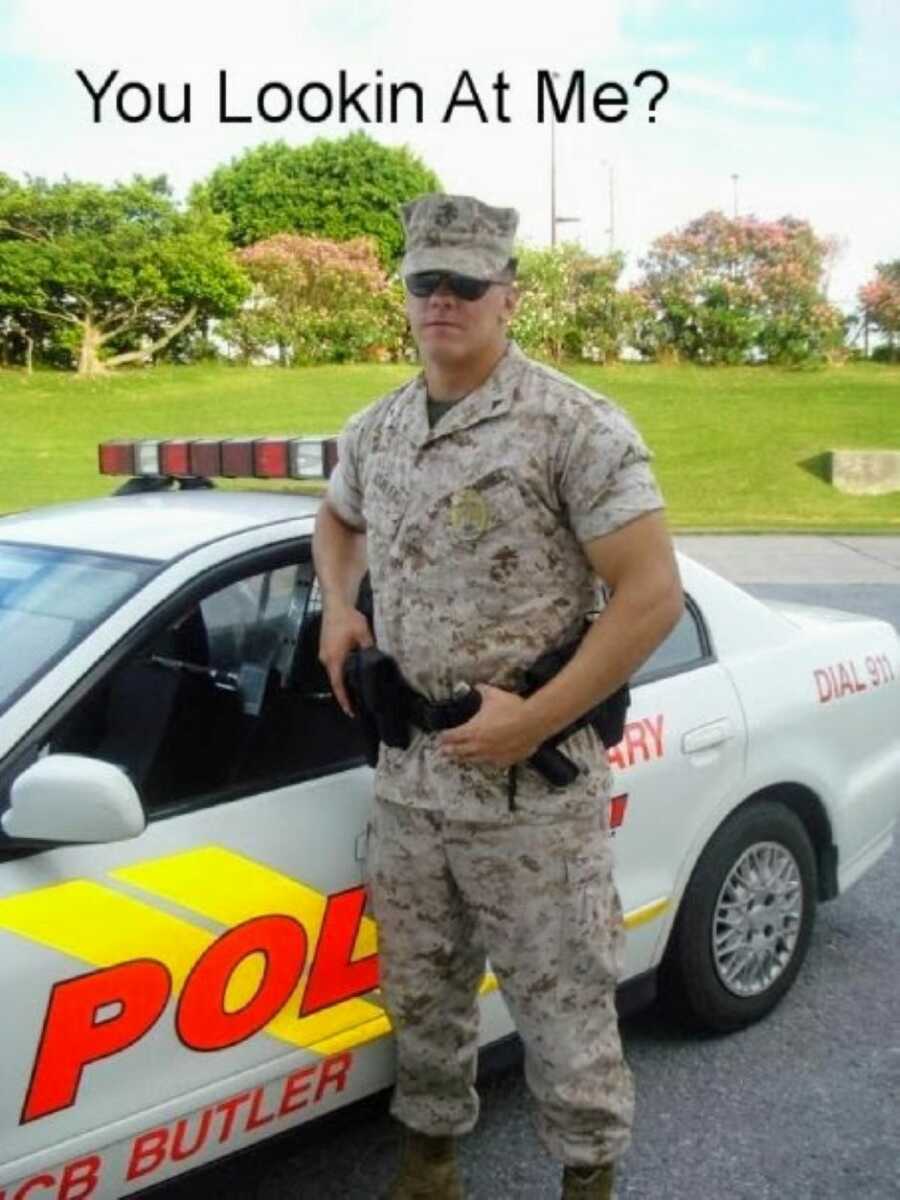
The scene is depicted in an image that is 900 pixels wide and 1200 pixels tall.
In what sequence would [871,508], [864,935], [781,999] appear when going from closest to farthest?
[781,999]
[864,935]
[871,508]

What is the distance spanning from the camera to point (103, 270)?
97.5 feet

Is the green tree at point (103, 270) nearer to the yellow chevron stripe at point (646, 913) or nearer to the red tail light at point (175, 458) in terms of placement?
the red tail light at point (175, 458)

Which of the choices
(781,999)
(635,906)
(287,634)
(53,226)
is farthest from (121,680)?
(53,226)

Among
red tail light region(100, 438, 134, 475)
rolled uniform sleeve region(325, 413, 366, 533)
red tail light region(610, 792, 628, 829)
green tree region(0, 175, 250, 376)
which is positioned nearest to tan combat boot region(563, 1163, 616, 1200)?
red tail light region(610, 792, 628, 829)

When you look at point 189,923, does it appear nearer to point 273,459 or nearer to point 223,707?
point 223,707

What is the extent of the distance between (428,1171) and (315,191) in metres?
46.8

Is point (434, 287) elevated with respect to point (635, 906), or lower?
elevated

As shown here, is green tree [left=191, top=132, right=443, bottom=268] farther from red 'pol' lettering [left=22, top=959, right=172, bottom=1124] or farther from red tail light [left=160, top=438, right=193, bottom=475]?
red 'pol' lettering [left=22, top=959, right=172, bottom=1124]

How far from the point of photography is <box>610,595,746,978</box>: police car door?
9.74 feet

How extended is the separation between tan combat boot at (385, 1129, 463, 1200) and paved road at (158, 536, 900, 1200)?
127mm

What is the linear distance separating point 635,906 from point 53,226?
98.1ft

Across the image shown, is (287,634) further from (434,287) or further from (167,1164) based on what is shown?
(167,1164)

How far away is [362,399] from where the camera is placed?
24.7 m

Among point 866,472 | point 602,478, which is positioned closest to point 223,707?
point 602,478
